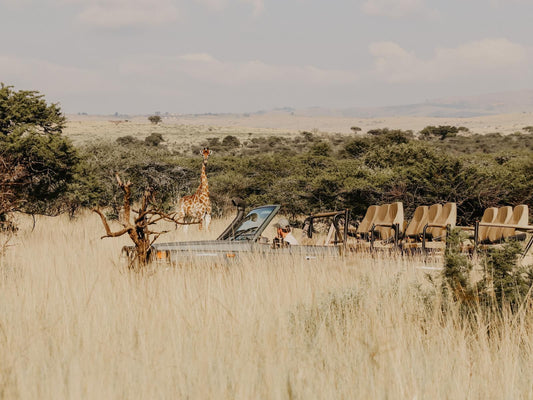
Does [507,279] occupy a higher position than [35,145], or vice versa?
[35,145]

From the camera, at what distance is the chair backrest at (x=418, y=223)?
366 inches

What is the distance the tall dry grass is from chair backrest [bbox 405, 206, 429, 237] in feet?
9.68

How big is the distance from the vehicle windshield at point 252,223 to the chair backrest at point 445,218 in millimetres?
2794

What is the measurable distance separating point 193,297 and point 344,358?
85.3 inches

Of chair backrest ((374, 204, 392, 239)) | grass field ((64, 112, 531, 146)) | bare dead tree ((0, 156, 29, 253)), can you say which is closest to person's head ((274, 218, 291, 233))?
chair backrest ((374, 204, 392, 239))

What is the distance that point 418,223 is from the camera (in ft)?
31.6

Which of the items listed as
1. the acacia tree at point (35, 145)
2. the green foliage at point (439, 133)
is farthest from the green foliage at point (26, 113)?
the green foliage at point (439, 133)

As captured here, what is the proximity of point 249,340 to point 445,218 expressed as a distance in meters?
5.84

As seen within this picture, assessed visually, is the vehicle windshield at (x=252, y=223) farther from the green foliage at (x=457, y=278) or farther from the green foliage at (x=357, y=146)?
the green foliage at (x=357, y=146)

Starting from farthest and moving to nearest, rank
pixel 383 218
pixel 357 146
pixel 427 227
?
1. pixel 357 146
2. pixel 383 218
3. pixel 427 227

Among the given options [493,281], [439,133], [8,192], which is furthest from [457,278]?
[439,133]

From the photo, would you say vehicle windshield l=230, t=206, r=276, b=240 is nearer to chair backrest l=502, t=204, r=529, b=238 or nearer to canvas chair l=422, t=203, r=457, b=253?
canvas chair l=422, t=203, r=457, b=253

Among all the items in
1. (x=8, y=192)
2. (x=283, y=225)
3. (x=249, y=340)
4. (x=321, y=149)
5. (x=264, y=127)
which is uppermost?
(x=8, y=192)

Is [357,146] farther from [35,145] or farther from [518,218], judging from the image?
[518,218]
